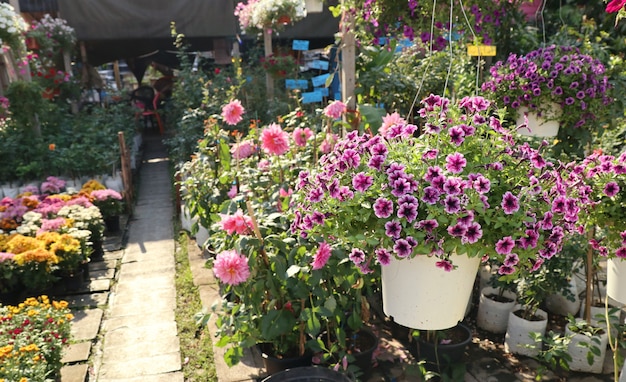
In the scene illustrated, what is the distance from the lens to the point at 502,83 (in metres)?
2.91

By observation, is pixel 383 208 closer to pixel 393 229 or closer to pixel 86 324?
pixel 393 229

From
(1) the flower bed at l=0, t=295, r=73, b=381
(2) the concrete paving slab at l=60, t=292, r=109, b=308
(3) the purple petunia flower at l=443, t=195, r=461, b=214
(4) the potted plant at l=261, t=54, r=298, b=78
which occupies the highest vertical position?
(4) the potted plant at l=261, t=54, r=298, b=78

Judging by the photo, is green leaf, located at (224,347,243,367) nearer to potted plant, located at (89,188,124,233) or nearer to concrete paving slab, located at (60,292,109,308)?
concrete paving slab, located at (60,292,109,308)

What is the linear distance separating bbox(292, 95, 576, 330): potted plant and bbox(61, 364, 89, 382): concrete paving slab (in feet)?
6.35

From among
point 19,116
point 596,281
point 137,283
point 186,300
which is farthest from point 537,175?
point 19,116

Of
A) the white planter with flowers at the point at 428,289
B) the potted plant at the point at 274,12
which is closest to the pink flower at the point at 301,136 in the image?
A: the white planter with flowers at the point at 428,289

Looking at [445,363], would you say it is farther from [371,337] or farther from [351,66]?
[351,66]

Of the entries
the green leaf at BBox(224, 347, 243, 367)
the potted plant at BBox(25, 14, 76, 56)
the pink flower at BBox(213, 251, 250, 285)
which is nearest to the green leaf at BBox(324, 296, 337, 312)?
the pink flower at BBox(213, 251, 250, 285)

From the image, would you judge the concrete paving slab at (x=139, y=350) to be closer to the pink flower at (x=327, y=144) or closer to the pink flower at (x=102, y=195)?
the pink flower at (x=327, y=144)

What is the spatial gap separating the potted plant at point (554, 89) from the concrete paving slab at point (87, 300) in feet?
9.62

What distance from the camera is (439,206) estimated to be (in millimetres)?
1459

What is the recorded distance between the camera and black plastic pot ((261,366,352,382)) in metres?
2.19

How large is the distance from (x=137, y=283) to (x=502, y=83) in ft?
9.61

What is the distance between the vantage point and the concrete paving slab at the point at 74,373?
2879mm
